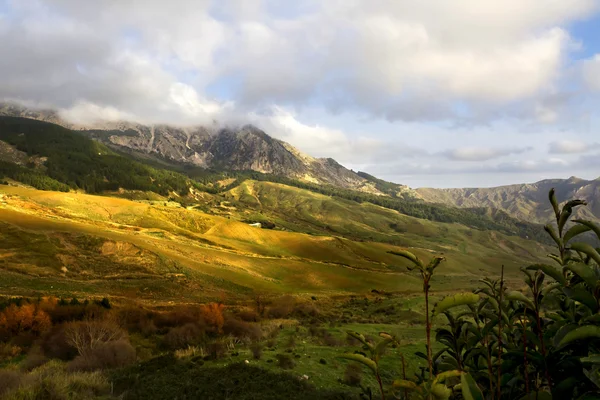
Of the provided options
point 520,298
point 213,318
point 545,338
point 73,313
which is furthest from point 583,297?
point 73,313

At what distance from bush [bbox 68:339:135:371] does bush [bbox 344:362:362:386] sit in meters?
12.1

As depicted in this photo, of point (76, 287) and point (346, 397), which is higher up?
point (346, 397)

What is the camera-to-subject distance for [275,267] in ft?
247

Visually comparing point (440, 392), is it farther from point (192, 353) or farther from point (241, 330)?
point (241, 330)

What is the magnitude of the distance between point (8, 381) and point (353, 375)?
47.7 feet

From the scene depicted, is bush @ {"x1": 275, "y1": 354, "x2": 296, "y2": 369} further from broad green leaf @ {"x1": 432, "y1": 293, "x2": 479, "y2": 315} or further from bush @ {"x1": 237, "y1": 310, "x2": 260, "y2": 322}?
bush @ {"x1": 237, "y1": 310, "x2": 260, "y2": 322}

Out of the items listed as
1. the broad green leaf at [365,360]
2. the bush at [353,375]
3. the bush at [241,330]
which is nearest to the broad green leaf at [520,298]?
the broad green leaf at [365,360]

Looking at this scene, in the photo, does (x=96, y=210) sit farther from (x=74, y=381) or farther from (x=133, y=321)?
(x=74, y=381)

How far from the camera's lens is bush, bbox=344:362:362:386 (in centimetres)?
1652

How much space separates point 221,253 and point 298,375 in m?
58.9

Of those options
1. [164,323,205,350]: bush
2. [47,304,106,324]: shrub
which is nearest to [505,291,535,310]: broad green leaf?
[164,323,205,350]: bush

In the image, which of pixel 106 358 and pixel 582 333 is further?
pixel 106 358

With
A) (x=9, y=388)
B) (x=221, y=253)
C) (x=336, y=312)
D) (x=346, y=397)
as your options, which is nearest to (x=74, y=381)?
(x=9, y=388)

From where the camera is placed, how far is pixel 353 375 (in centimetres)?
1702
